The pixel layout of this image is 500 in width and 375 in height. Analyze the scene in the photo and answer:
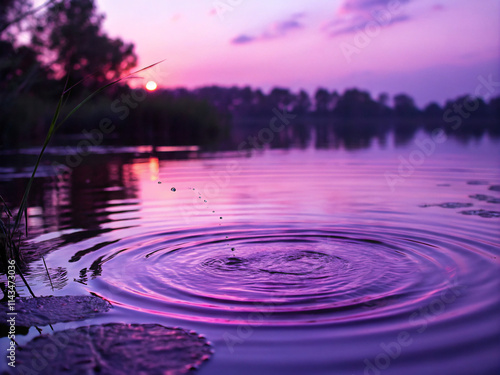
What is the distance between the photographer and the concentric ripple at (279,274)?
3812 millimetres

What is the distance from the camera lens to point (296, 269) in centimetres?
479

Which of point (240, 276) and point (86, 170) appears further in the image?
point (86, 170)

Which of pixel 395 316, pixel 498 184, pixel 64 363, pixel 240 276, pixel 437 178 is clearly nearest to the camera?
pixel 64 363

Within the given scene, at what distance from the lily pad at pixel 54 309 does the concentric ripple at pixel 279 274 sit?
0.65ft

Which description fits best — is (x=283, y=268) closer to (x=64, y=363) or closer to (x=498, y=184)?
(x=64, y=363)

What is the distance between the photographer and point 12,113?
24062 millimetres

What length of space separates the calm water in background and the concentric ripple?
0.06 feet

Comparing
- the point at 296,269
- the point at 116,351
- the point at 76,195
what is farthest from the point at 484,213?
the point at 76,195

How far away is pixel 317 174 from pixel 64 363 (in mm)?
10811

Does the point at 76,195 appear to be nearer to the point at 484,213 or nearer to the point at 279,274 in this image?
the point at 279,274

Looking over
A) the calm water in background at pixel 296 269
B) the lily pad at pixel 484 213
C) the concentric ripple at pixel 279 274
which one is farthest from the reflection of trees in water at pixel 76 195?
the lily pad at pixel 484 213

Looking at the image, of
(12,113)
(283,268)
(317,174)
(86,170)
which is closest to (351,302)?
(283,268)

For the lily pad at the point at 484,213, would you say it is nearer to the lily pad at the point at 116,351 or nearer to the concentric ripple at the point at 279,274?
the concentric ripple at the point at 279,274

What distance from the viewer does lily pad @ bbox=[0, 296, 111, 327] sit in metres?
3.62
